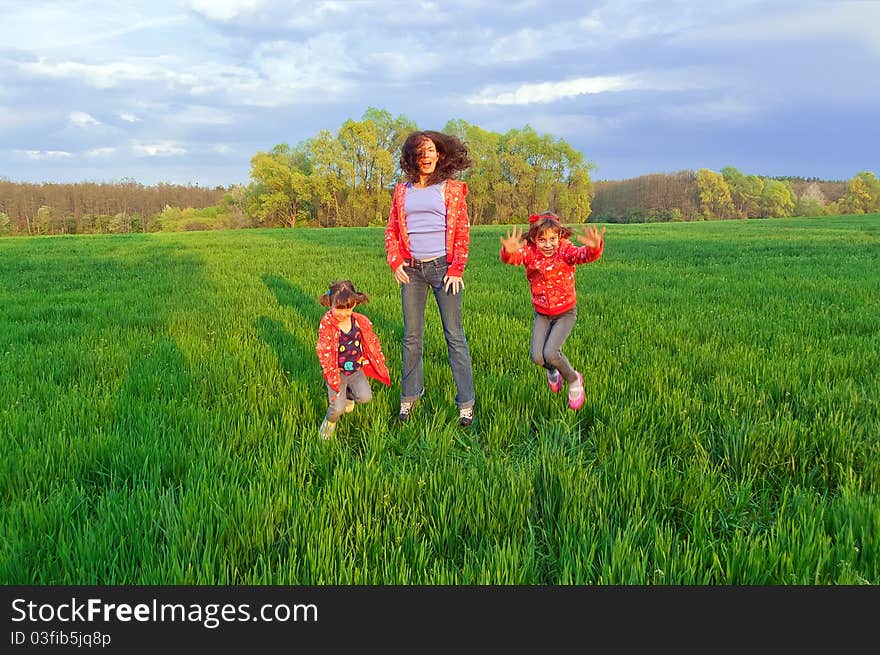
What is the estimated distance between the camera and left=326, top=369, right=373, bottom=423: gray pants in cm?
410

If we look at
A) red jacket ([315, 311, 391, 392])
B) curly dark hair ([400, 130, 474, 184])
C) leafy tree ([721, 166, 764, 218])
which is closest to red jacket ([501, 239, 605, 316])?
curly dark hair ([400, 130, 474, 184])

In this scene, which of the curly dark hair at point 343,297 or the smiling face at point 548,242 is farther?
the smiling face at point 548,242

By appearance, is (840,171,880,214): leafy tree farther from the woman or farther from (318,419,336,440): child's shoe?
(318,419,336,440): child's shoe

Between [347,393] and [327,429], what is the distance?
13.5 inches

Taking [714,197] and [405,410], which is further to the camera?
[714,197]

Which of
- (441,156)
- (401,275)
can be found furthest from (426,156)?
(401,275)

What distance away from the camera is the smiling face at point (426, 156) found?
4324mm

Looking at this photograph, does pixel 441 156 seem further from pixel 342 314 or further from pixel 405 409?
pixel 405 409

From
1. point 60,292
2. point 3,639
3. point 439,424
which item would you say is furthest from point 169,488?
point 60,292

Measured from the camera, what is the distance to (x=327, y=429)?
4.11m

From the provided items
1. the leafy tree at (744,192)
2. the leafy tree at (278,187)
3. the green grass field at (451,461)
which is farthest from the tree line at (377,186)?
the green grass field at (451,461)

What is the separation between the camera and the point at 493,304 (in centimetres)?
970

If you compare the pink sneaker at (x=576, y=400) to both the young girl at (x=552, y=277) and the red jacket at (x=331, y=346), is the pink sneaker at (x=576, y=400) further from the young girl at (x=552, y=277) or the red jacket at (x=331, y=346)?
the red jacket at (x=331, y=346)

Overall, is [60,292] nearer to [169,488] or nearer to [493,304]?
[493,304]
